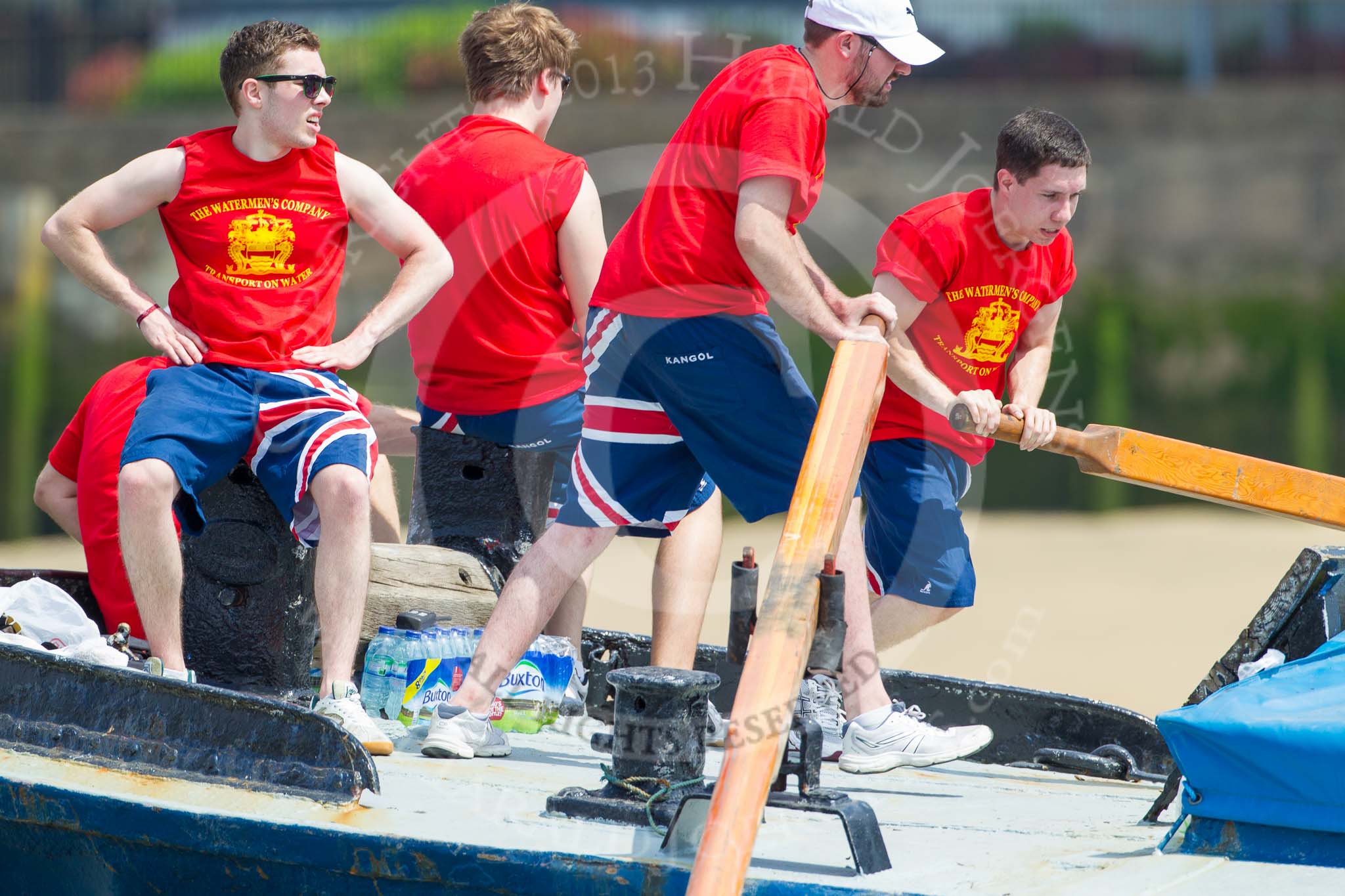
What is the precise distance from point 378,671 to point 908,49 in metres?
2.12

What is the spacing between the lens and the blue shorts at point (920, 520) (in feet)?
14.8

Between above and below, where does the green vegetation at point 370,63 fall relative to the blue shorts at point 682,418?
above

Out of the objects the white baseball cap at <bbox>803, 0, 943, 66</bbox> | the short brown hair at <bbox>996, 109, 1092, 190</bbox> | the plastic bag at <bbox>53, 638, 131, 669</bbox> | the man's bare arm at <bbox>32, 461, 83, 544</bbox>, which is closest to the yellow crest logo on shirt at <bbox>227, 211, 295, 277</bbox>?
the man's bare arm at <bbox>32, 461, 83, 544</bbox>

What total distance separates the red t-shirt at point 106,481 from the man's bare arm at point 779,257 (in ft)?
5.30

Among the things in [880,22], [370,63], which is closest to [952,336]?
[880,22]

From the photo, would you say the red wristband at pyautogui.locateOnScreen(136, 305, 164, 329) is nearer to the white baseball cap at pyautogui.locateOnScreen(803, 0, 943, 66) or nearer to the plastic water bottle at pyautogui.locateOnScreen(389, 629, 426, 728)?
the plastic water bottle at pyautogui.locateOnScreen(389, 629, 426, 728)

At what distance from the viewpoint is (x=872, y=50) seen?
12.9 feet

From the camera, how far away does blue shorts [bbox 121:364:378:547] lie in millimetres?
4027

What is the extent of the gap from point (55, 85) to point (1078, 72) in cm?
1247

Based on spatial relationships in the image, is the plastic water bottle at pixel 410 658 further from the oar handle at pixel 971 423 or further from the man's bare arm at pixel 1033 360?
the man's bare arm at pixel 1033 360

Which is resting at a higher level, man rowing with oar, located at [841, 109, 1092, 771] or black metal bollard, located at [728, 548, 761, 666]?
man rowing with oar, located at [841, 109, 1092, 771]

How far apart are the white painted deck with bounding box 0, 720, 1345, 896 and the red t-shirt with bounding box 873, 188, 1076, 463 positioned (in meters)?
1.02

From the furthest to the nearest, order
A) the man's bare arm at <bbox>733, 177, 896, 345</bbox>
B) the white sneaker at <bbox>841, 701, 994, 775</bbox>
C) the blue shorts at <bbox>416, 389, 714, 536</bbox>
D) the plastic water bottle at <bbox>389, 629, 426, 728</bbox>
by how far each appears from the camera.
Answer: the blue shorts at <bbox>416, 389, 714, 536</bbox> < the plastic water bottle at <bbox>389, 629, 426, 728</bbox> < the white sneaker at <bbox>841, 701, 994, 775</bbox> < the man's bare arm at <bbox>733, 177, 896, 345</bbox>

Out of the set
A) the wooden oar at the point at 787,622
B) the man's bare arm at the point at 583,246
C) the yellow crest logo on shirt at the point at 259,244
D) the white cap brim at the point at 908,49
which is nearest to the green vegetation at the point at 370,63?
the man's bare arm at the point at 583,246
